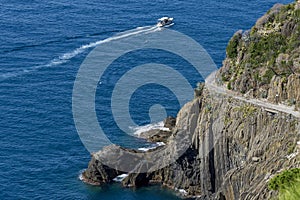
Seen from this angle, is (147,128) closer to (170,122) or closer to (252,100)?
(170,122)

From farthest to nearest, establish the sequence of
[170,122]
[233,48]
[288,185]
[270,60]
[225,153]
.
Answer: [170,122] < [233,48] < [270,60] < [225,153] < [288,185]

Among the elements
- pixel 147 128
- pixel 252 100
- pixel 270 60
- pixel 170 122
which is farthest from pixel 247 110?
pixel 147 128

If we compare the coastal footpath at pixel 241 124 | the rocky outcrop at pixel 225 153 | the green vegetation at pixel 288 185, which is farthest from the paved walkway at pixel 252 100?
the green vegetation at pixel 288 185

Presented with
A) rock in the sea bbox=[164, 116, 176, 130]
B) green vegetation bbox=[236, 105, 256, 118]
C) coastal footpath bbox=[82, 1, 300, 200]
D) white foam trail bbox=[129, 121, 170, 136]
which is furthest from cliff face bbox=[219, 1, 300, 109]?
white foam trail bbox=[129, 121, 170, 136]

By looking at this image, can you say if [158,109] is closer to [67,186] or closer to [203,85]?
[203,85]

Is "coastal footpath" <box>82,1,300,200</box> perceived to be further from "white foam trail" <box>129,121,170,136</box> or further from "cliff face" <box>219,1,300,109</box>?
"white foam trail" <box>129,121,170,136</box>

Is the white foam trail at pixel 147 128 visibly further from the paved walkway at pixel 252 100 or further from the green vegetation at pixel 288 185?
the green vegetation at pixel 288 185

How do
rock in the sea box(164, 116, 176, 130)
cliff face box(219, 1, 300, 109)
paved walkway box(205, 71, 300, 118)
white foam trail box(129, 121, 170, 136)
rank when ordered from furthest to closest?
white foam trail box(129, 121, 170, 136) → rock in the sea box(164, 116, 176, 130) → cliff face box(219, 1, 300, 109) → paved walkway box(205, 71, 300, 118)

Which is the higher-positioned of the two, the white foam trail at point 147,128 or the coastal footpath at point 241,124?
the coastal footpath at point 241,124
